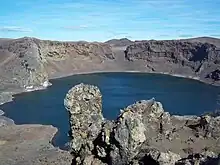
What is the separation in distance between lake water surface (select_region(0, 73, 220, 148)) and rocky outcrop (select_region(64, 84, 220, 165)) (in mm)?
37454

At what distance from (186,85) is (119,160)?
139m

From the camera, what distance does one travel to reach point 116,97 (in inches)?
5143

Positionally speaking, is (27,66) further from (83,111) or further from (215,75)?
(83,111)

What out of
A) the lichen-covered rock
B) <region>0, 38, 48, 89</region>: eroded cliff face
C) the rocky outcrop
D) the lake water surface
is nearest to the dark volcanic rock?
the lake water surface

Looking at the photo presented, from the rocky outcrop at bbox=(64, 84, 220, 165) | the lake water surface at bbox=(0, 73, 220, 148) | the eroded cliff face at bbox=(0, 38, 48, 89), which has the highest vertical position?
the rocky outcrop at bbox=(64, 84, 220, 165)

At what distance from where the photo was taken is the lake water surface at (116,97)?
98500 mm

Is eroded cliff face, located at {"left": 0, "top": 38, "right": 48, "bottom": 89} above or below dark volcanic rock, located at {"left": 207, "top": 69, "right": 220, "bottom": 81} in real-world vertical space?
above

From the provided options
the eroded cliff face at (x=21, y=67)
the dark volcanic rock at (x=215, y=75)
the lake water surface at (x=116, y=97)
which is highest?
the eroded cliff face at (x=21, y=67)

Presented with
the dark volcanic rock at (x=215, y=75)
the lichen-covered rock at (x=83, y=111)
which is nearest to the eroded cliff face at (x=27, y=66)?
the dark volcanic rock at (x=215, y=75)

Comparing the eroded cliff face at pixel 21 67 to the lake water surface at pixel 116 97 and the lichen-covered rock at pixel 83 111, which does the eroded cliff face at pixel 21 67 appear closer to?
the lake water surface at pixel 116 97

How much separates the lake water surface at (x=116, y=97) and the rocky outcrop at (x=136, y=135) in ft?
123

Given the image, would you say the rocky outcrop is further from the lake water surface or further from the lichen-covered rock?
the lake water surface

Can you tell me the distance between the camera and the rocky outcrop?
25094 mm

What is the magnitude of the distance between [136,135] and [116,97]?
10478cm
